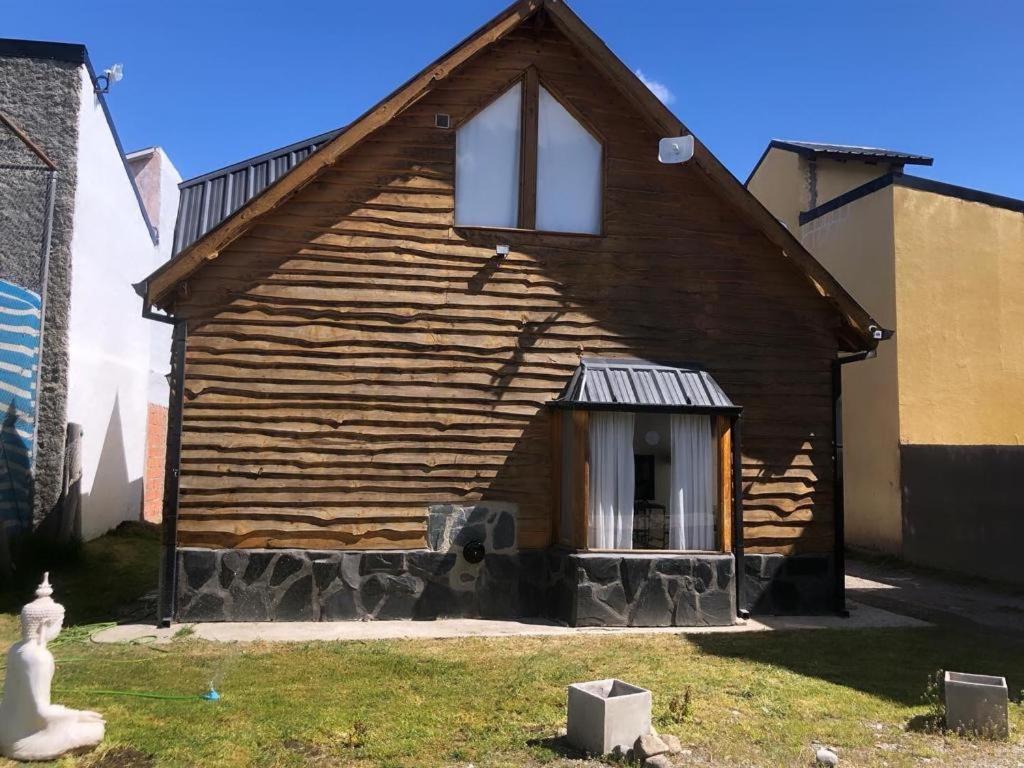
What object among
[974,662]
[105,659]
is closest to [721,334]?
[974,662]

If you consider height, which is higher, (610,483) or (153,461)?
(153,461)

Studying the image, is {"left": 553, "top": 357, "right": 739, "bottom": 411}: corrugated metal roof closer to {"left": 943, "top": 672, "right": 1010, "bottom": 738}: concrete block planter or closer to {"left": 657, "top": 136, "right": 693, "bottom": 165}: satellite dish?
{"left": 657, "top": 136, "right": 693, "bottom": 165}: satellite dish

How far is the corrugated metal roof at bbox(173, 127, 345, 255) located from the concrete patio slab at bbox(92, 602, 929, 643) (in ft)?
21.6

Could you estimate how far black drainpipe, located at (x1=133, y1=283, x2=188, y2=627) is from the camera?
9.27 meters

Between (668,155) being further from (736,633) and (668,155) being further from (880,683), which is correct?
(880,683)

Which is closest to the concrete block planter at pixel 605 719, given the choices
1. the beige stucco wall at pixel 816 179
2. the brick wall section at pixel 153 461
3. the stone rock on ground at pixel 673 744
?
the stone rock on ground at pixel 673 744

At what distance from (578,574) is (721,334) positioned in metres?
Result: 3.42

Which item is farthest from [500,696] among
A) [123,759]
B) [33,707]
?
[33,707]

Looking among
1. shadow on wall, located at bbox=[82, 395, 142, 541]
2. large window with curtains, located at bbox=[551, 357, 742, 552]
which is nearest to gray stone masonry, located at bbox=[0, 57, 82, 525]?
shadow on wall, located at bbox=[82, 395, 142, 541]

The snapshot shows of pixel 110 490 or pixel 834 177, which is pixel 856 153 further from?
pixel 110 490

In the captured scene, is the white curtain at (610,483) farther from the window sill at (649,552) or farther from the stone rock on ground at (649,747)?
the stone rock on ground at (649,747)

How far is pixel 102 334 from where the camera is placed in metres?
13.7

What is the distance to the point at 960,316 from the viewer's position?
1541 centimetres

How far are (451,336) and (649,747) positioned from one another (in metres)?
5.71
